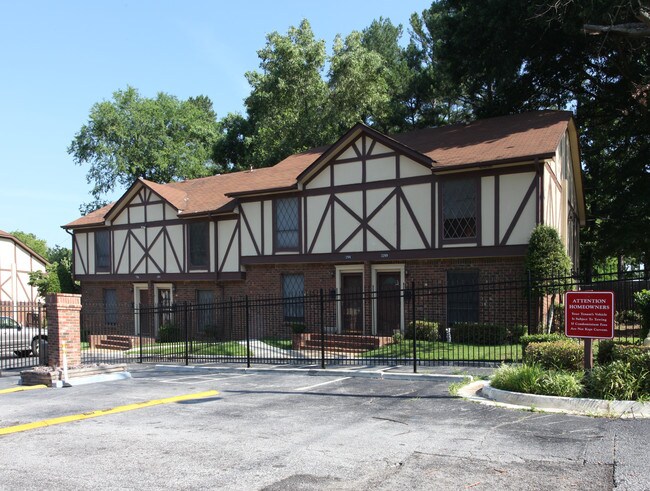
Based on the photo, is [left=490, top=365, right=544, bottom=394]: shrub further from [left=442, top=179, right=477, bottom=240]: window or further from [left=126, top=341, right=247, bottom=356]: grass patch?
[left=126, top=341, right=247, bottom=356]: grass patch

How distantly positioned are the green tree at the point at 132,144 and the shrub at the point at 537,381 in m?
40.6

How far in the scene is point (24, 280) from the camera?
155ft

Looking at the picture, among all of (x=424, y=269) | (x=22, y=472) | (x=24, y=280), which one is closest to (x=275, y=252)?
(x=424, y=269)

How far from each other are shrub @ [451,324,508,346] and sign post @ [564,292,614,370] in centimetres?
650

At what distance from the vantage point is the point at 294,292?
23.8 m

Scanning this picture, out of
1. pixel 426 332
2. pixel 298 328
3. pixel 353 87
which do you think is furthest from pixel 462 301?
pixel 353 87

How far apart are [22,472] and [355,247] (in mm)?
15794

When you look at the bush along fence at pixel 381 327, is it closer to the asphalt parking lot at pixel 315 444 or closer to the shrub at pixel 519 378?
the shrub at pixel 519 378

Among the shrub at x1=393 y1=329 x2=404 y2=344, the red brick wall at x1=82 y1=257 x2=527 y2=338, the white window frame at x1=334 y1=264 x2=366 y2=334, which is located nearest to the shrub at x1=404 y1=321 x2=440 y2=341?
the shrub at x1=393 y1=329 x2=404 y2=344

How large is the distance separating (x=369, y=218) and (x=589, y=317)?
12.1m

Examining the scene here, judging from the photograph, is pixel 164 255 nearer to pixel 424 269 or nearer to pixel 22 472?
pixel 424 269

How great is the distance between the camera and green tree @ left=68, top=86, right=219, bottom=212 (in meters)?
46.2

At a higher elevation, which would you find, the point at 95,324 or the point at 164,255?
the point at 164,255

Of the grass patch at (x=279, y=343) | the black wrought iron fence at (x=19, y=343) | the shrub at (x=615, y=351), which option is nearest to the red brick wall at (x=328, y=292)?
the grass patch at (x=279, y=343)
